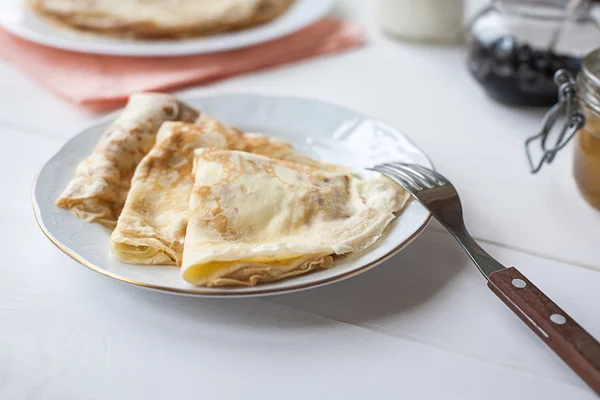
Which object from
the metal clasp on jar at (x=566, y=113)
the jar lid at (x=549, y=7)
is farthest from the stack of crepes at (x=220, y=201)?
the jar lid at (x=549, y=7)

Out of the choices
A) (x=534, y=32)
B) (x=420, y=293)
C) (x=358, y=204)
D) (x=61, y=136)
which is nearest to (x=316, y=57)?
(x=534, y=32)

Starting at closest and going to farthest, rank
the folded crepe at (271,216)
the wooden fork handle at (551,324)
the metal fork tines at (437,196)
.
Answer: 1. the wooden fork handle at (551,324)
2. the folded crepe at (271,216)
3. the metal fork tines at (437,196)

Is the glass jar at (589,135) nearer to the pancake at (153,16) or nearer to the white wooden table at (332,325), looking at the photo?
the white wooden table at (332,325)

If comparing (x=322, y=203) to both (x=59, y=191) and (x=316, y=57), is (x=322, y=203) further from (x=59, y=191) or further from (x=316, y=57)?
(x=316, y=57)

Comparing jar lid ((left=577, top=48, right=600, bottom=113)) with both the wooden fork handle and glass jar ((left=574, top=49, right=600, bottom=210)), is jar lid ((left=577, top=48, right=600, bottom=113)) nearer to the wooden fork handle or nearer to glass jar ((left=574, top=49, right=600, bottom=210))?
glass jar ((left=574, top=49, right=600, bottom=210))

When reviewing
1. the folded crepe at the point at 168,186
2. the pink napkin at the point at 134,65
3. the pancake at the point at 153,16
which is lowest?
the pink napkin at the point at 134,65

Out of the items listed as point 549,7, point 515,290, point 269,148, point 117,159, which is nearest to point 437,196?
point 515,290

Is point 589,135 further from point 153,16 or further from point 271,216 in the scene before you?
point 153,16

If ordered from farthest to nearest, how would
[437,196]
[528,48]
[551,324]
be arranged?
[528,48] < [437,196] < [551,324]
